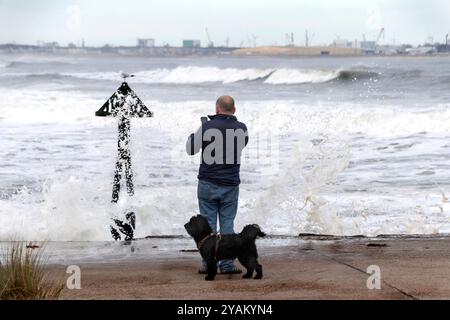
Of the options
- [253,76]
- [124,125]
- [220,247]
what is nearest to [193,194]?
[124,125]

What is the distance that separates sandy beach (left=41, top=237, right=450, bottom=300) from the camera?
6891mm

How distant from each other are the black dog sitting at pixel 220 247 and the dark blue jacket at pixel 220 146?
456 millimetres

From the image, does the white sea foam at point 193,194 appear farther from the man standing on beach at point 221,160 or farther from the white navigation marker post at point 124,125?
the man standing on beach at point 221,160

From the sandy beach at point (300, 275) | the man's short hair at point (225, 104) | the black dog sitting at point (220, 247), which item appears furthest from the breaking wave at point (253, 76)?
the black dog sitting at point (220, 247)

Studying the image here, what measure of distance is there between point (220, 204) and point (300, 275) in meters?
0.89

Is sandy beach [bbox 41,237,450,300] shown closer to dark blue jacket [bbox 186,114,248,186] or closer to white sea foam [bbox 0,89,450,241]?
dark blue jacket [bbox 186,114,248,186]

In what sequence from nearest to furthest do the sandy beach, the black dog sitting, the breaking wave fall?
the sandy beach < the black dog sitting < the breaking wave

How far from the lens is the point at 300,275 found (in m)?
7.75

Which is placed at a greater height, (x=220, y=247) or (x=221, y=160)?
(x=221, y=160)

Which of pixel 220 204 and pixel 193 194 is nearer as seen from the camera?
pixel 220 204

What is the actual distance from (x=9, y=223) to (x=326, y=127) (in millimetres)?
17956

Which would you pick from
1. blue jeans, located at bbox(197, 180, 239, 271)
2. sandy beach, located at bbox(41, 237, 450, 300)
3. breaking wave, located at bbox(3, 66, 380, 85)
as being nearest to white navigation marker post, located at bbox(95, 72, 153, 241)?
sandy beach, located at bbox(41, 237, 450, 300)

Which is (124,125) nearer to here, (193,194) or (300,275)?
(300,275)

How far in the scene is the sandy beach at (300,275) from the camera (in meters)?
6.89
